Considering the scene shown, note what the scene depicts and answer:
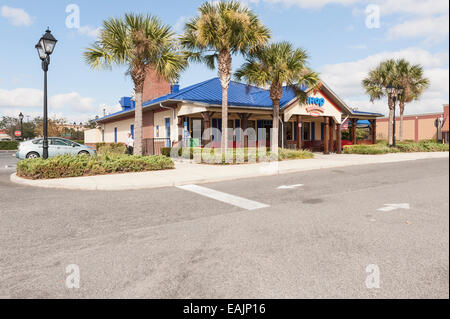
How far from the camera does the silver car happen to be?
1712 centimetres

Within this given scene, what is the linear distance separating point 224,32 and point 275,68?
12.2ft

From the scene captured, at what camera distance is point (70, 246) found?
425 centimetres

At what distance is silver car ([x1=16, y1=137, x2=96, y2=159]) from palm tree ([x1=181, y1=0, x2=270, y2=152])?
8.65 m

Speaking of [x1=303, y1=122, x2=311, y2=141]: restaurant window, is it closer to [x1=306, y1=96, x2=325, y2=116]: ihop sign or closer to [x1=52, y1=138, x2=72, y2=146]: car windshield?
[x1=306, y1=96, x2=325, y2=116]: ihop sign

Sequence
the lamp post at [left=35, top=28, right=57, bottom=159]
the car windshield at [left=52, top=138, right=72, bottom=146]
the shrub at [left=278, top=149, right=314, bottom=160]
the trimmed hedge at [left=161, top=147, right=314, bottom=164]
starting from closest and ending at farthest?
the lamp post at [left=35, top=28, right=57, bottom=159], the trimmed hedge at [left=161, top=147, right=314, bottom=164], the shrub at [left=278, top=149, right=314, bottom=160], the car windshield at [left=52, top=138, right=72, bottom=146]

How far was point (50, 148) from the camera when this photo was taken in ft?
59.0

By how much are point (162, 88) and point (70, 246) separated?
27.0 metres

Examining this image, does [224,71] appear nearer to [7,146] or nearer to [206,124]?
[206,124]

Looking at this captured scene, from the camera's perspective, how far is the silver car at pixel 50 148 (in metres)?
17.1

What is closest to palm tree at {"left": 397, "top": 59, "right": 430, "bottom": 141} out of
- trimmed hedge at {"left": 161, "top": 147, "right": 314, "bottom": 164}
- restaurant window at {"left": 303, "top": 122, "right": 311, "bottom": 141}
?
restaurant window at {"left": 303, "top": 122, "right": 311, "bottom": 141}

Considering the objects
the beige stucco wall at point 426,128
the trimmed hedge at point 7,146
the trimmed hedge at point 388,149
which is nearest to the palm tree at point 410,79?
the trimmed hedge at point 388,149

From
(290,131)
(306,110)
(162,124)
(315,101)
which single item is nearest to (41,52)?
(162,124)

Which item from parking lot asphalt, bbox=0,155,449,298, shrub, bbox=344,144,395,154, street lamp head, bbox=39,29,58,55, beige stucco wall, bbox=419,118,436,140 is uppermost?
street lamp head, bbox=39,29,58,55

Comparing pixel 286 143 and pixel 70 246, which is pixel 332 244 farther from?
pixel 286 143
